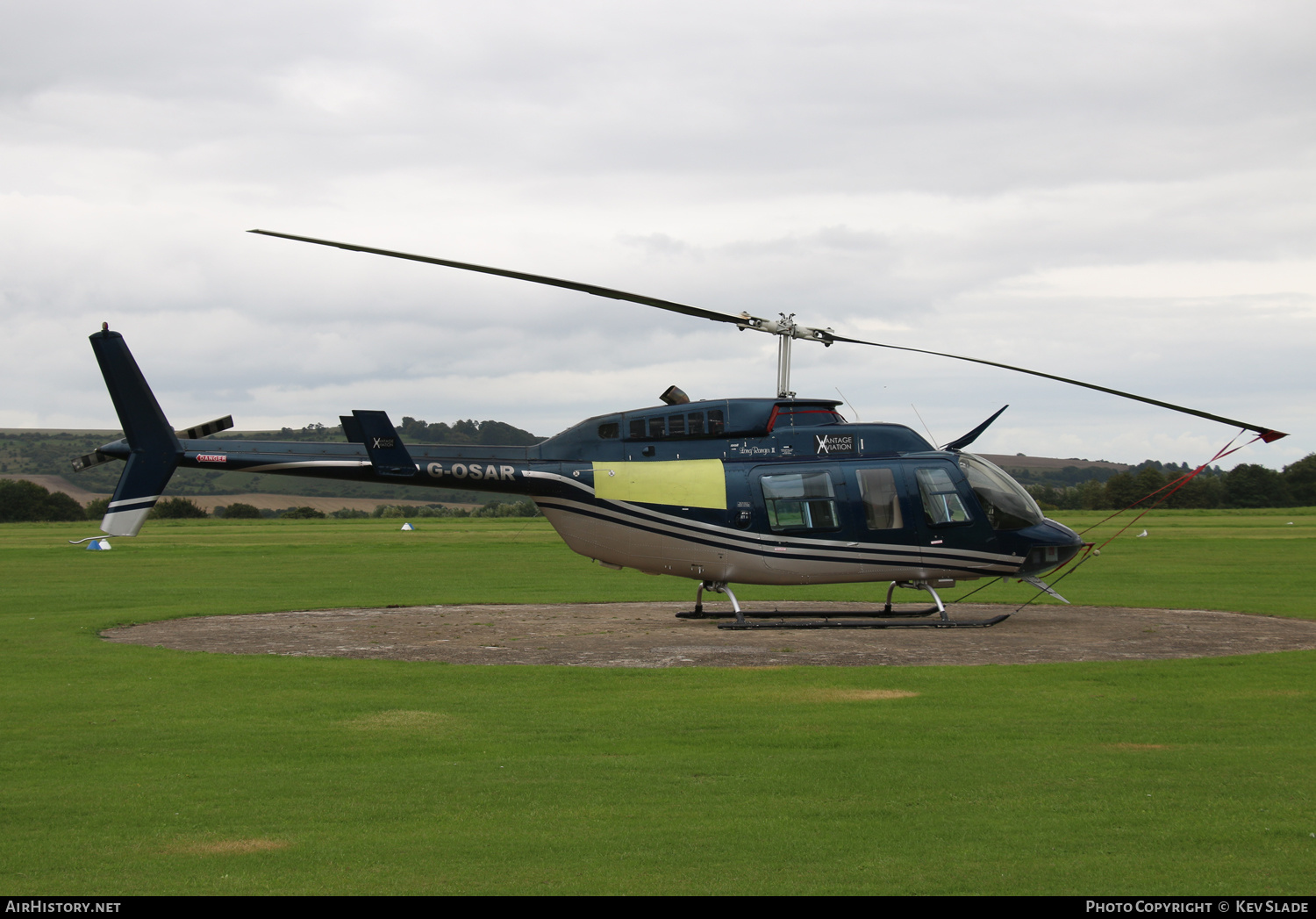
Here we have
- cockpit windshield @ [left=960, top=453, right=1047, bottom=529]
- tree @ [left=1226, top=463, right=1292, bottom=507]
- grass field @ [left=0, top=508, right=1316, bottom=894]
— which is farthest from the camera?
tree @ [left=1226, top=463, right=1292, bottom=507]

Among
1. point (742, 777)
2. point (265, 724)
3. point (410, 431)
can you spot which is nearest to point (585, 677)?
point (265, 724)

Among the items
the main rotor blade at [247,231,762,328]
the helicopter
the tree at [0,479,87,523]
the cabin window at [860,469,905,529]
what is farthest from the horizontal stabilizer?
the tree at [0,479,87,523]

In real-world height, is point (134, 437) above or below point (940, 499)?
above

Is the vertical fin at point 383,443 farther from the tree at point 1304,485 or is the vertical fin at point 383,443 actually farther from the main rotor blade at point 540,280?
the tree at point 1304,485

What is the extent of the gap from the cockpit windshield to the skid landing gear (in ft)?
6.07

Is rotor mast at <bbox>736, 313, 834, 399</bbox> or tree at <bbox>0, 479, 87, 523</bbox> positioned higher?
rotor mast at <bbox>736, 313, 834, 399</bbox>

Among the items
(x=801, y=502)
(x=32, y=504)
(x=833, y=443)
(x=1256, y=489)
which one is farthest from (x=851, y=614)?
(x=32, y=504)

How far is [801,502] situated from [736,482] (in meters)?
1.32

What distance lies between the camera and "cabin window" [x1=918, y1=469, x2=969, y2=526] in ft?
69.1

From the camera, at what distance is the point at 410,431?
473ft

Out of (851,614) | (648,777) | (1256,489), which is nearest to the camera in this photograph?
(648,777)

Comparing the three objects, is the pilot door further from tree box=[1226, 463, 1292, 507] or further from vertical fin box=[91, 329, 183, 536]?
tree box=[1226, 463, 1292, 507]

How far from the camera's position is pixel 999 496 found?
70.4 ft

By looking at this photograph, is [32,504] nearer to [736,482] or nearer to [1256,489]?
[736,482]
